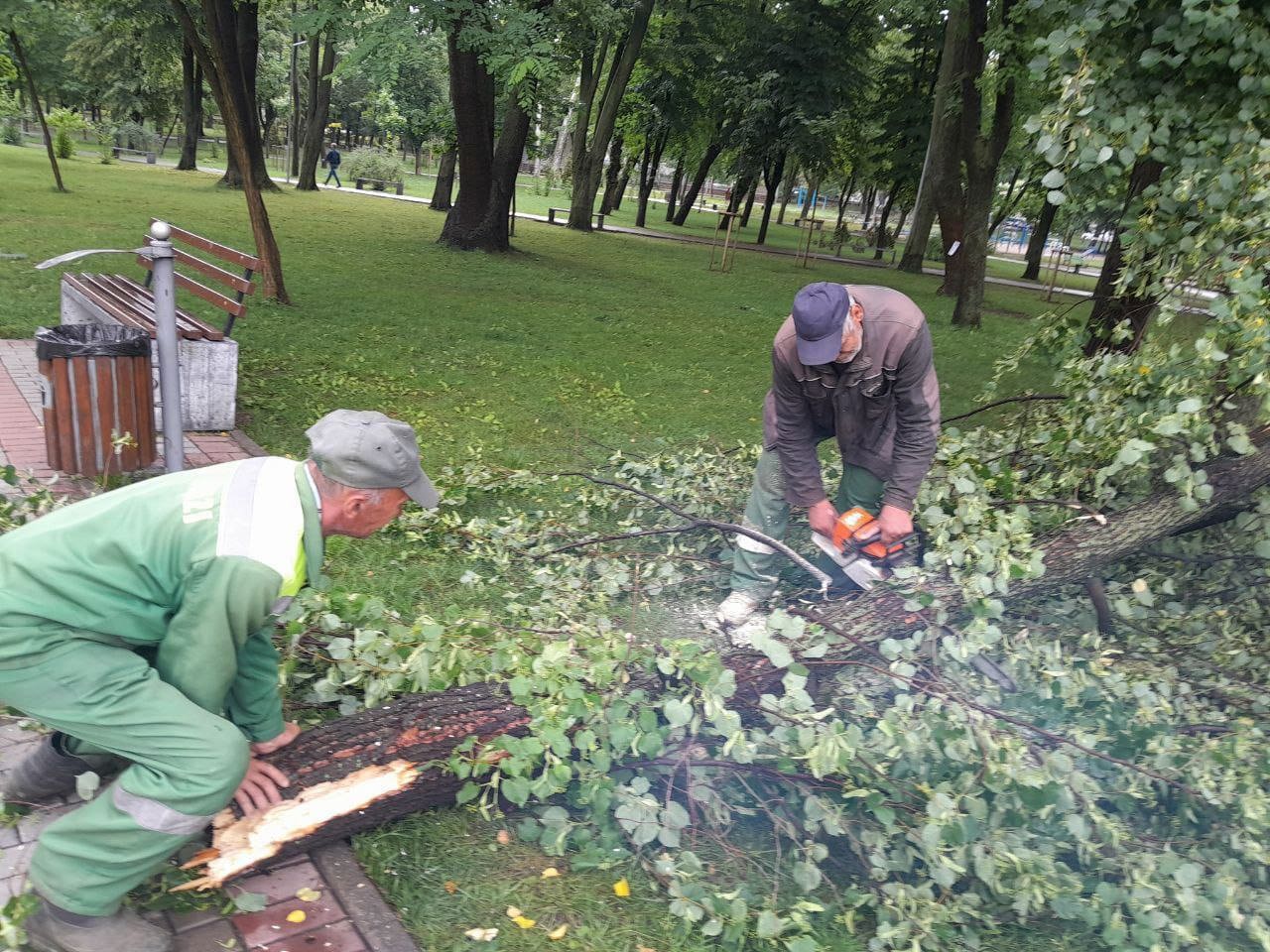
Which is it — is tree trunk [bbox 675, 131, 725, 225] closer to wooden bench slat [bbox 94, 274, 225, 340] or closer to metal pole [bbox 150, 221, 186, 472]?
wooden bench slat [bbox 94, 274, 225, 340]

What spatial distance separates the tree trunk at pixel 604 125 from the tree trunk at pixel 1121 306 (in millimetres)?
16086

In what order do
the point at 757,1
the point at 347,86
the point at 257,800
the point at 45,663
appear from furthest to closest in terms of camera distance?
the point at 347,86 < the point at 757,1 < the point at 257,800 < the point at 45,663

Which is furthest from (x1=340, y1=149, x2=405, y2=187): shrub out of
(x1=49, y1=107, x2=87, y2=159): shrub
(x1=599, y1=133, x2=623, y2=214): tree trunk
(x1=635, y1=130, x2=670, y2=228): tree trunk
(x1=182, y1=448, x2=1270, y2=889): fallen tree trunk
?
(x1=182, y1=448, x2=1270, y2=889): fallen tree trunk

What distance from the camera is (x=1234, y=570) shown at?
11.6 feet

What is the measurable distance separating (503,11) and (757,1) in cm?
2033

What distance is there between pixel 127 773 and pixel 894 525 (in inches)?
103

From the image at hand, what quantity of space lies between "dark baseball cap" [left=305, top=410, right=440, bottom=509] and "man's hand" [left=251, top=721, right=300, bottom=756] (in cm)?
86

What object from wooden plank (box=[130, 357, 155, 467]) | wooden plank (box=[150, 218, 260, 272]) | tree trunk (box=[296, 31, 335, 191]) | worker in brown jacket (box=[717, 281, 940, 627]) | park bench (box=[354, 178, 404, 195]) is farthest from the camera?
park bench (box=[354, 178, 404, 195])

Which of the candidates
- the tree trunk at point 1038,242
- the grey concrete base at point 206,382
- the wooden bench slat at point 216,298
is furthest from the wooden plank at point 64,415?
the tree trunk at point 1038,242

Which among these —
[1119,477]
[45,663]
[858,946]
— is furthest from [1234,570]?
[45,663]

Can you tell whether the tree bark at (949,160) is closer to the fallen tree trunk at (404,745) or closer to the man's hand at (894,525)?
the man's hand at (894,525)

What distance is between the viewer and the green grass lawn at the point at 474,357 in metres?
2.62

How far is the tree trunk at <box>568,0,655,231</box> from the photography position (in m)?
20.1

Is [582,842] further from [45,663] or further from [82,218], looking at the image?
[82,218]
